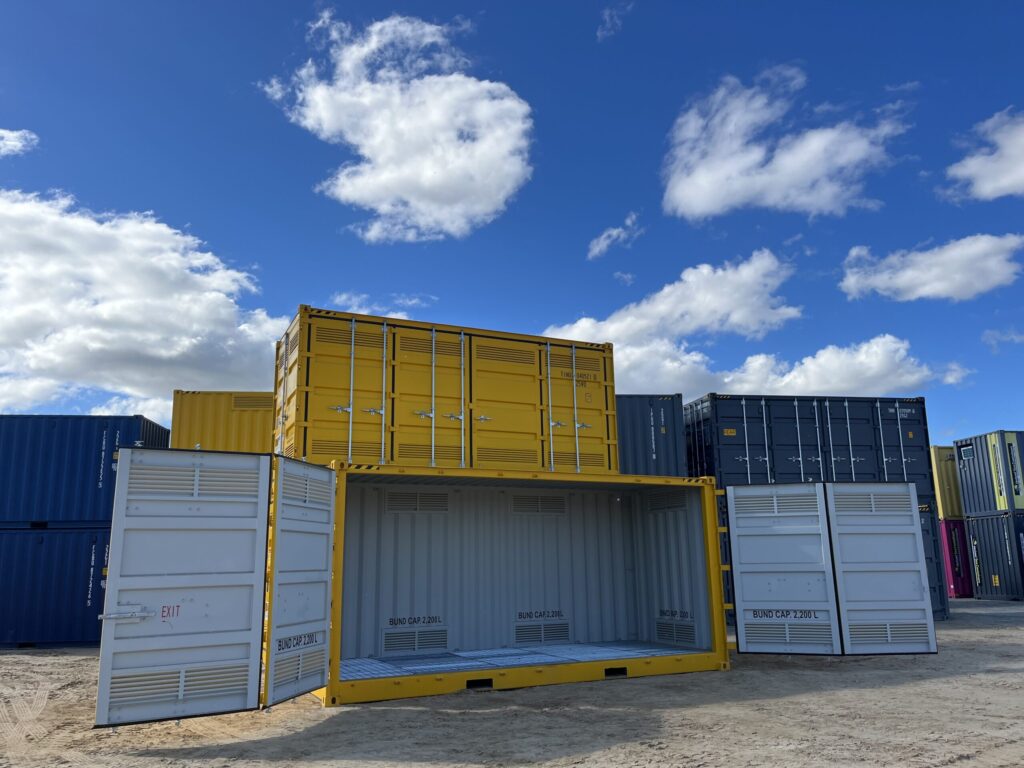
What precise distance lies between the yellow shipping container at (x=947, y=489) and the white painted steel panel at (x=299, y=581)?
23080 mm

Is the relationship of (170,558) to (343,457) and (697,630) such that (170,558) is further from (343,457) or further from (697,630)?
(697,630)

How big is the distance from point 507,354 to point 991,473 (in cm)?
1949

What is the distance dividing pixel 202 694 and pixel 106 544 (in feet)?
34.4

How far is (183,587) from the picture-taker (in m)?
7.60

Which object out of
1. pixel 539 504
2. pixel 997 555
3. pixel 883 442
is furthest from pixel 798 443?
pixel 997 555

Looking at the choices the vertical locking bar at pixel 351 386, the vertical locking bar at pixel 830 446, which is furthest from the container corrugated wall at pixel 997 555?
the vertical locking bar at pixel 351 386

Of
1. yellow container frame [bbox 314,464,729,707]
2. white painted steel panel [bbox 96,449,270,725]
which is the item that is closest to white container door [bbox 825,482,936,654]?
yellow container frame [bbox 314,464,729,707]

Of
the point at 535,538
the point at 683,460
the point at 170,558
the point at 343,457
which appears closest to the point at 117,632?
the point at 170,558

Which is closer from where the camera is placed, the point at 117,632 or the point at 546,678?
the point at 117,632

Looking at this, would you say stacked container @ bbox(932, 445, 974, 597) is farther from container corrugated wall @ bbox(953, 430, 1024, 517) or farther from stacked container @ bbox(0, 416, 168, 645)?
stacked container @ bbox(0, 416, 168, 645)

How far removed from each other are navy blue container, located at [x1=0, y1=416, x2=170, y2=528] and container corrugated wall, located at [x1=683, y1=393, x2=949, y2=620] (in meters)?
13.0

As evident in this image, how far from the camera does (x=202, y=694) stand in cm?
754

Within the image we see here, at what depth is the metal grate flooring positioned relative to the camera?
32.1ft

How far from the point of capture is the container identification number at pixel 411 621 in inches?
442
